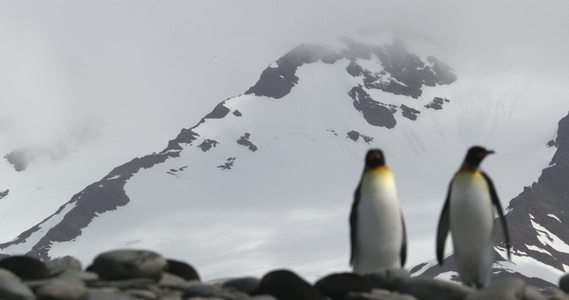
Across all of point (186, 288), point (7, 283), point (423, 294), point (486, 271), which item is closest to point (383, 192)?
point (486, 271)

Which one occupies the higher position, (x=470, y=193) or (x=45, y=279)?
(x=470, y=193)

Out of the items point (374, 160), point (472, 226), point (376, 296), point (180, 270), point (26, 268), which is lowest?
point (376, 296)

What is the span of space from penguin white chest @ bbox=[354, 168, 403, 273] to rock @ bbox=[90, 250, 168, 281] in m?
3.08

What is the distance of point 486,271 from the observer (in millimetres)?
10523

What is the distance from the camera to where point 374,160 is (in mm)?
11102

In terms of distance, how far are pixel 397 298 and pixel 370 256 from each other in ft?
10.0

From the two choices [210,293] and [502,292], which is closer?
[502,292]

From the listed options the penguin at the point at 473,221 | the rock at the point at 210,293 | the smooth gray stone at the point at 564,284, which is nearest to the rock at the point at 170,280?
the rock at the point at 210,293

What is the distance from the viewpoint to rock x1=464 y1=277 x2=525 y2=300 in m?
7.69

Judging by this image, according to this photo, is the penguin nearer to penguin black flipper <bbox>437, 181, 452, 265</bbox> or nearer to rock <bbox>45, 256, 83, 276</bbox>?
penguin black flipper <bbox>437, 181, 452, 265</bbox>

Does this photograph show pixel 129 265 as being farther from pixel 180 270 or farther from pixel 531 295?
pixel 531 295

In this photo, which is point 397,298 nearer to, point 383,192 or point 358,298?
point 358,298

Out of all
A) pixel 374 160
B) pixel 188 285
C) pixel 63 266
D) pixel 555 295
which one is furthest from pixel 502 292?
pixel 63 266

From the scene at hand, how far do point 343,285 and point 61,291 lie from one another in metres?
2.43
